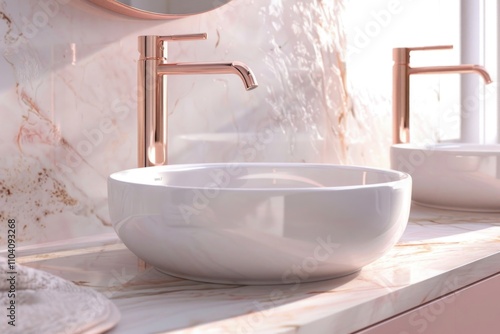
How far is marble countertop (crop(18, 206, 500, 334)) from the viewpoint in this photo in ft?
2.02

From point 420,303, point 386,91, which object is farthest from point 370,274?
point 386,91

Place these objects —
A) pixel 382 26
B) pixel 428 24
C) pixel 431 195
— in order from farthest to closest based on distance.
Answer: pixel 428 24, pixel 382 26, pixel 431 195

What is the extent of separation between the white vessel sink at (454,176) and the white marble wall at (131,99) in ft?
0.70

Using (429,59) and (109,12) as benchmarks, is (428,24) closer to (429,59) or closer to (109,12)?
(429,59)

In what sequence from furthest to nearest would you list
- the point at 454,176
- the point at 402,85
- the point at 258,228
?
1. the point at 402,85
2. the point at 454,176
3. the point at 258,228

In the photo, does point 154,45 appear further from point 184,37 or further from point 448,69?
point 448,69

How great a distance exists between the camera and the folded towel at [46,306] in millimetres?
539

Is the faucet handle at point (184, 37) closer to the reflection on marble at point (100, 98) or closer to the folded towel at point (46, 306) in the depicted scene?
the reflection on marble at point (100, 98)

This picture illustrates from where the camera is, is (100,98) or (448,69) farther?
(448,69)

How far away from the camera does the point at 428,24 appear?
69.6 inches

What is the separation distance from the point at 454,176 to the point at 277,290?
0.63m

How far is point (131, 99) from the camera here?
41.2 inches

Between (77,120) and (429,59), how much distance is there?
1133 mm

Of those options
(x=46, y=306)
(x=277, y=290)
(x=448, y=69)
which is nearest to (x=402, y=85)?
(x=448, y=69)
